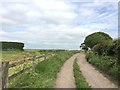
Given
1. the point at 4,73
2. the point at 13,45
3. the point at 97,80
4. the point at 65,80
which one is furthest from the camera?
the point at 13,45

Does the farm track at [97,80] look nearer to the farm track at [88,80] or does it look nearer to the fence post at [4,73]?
the farm track at [88,80]

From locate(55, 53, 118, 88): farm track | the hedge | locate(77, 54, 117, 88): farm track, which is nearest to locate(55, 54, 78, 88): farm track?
locate(55, 53, 118, 88): farm track

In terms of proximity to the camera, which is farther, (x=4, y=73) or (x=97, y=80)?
(x=97, y=80)

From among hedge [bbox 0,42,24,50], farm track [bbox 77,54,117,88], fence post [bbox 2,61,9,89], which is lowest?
farm track [bbox 77,54,117,88]

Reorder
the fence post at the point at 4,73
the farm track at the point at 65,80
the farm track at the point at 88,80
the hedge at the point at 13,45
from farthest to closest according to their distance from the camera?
1. the hedge at the point at 13,45
2. the farm track at the point at 88,80
3. the farm track at the point at 65,80
4. the fence post at the point at 4,73

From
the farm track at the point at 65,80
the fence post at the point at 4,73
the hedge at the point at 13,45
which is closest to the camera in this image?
the fence post at the point at 4,73

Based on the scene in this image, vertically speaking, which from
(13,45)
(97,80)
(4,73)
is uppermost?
(13,45)

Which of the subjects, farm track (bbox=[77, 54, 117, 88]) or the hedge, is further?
the hedge

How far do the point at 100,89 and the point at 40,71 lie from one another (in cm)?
505

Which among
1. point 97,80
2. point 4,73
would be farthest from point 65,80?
point 4,73

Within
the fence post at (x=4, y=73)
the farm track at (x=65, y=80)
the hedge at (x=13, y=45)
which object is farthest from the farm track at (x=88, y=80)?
the hedge at (x=13, y=45)

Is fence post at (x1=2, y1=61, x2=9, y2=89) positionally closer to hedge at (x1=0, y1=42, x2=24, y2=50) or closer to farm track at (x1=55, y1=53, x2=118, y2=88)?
farm track at (x1=55, y1=53, x2=118, y2=88)

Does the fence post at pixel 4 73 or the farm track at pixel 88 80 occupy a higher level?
the fence post at pixel 4 73

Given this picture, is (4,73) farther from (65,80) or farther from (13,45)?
(13,45)
